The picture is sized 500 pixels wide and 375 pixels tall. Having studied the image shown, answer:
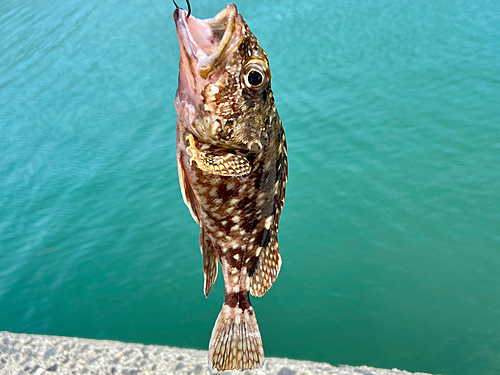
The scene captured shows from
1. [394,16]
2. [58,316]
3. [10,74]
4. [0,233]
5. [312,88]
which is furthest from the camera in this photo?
[10,74]

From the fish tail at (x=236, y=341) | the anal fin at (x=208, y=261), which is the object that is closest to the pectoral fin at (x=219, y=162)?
the anal fin at (x=208, y=261)

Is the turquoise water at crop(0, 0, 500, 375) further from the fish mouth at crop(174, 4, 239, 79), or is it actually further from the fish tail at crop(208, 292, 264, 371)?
the fish mouth at crop(174, 4, 239, 79)

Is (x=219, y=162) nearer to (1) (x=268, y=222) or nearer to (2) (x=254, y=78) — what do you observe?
(2) (x=254, y=78)

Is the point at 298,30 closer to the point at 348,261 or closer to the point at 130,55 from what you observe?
the point at 130,55

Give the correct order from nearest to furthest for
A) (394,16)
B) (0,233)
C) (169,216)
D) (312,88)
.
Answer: (169,216) < (0,233) < (312,88) < (394,16)

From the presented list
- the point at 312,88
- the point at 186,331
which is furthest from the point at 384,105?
the point at 186,331

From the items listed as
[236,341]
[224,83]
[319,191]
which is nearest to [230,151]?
[224,83]

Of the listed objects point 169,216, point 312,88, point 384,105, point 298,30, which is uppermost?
point 298,30

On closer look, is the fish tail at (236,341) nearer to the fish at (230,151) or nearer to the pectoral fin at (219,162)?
the fish at (230,151)
